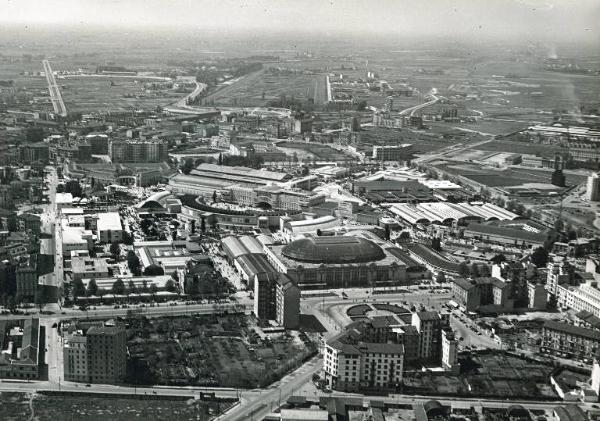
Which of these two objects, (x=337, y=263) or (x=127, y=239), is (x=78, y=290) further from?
(x=337, y=263)

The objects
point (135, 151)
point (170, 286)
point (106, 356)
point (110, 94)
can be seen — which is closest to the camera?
point (106, 356)

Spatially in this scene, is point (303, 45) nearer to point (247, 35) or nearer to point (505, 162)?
point (247, 35)

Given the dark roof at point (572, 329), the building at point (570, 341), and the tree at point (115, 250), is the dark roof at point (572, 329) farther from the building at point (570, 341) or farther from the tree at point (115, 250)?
the tree at point (115, 250)

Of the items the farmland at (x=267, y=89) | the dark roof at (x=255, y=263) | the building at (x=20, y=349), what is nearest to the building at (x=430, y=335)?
the dark roof at (x=255, y=263)

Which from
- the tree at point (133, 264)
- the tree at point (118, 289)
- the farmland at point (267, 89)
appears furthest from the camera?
the farmland at point (267, 89)

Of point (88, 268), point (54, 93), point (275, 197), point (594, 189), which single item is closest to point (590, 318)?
point (88, 268)

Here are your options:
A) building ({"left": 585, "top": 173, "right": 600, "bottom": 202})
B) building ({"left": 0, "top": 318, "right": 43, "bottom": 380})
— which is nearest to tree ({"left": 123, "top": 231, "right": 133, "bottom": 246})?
building ({"left": 0, "top": 318, "right": 43, "bottom": 380})
